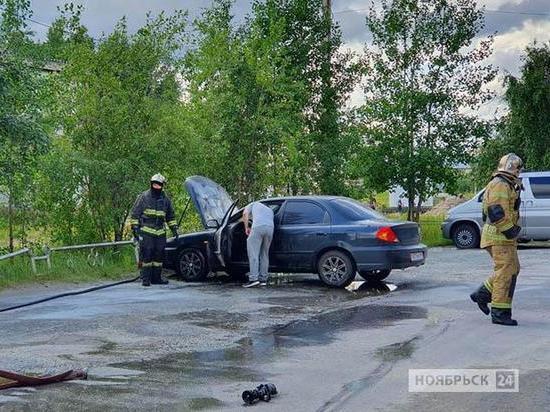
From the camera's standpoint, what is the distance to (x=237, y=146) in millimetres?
21703

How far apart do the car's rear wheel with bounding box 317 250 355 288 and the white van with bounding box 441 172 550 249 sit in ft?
31.1

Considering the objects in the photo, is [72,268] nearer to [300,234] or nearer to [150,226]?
[150,226]

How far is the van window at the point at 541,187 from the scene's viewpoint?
23.0 m

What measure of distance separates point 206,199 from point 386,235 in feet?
12.0

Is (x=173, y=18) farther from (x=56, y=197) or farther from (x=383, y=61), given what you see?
(x=383, y=61)

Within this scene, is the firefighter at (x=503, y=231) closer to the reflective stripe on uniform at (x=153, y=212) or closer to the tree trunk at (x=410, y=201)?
the reflective stripe on uniform at (x=153, y=212)

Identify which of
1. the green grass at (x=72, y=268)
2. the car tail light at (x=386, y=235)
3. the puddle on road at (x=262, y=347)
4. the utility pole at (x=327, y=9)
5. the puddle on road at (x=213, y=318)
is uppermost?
the utility pole at (x=327, y=9)

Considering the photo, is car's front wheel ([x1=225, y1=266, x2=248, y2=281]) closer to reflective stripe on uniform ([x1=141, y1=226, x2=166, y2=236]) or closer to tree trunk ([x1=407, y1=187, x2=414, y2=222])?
reflective stripe on uniform ([x1=141, y1=226, x2=166, y2=236])

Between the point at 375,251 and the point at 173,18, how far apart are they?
8485 millimetres

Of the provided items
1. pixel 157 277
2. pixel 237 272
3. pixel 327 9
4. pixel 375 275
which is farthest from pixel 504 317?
pixel 327 9

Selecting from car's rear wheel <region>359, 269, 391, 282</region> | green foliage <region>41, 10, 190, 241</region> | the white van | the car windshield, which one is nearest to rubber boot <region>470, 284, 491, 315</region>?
the car windshield

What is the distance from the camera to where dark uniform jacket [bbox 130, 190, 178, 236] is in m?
15.2

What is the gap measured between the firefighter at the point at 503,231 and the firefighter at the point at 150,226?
6.43 metres

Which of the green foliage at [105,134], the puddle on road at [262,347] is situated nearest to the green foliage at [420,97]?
the green foliage at [105,134]
